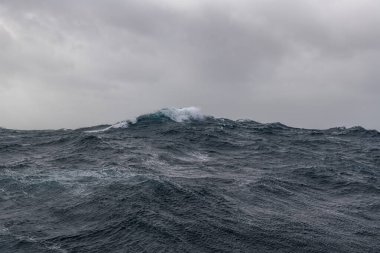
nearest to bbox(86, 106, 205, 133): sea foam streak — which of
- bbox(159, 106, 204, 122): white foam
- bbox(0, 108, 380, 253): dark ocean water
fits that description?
bbox(159, 106, 204, 122): white foam

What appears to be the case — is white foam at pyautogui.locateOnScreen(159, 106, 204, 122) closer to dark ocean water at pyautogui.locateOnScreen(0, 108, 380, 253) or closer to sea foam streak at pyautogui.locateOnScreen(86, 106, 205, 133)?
sea foam streak at pyautogui.locateOnScreen(86, 106, 205, 133)

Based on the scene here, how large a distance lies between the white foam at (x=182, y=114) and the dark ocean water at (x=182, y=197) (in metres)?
23.0

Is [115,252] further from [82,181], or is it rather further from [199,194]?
[82,181]

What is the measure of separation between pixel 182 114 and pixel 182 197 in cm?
5497

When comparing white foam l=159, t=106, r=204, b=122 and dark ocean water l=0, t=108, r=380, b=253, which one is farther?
white foam l=159, t=106, r=204, b=122

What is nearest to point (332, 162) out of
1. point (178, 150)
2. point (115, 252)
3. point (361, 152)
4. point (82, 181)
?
point (361, 152)

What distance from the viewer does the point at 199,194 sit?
32.8m

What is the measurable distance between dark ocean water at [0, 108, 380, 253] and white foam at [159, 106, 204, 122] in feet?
75.5

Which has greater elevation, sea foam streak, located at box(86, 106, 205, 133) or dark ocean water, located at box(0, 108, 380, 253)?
sea foam streak, located at box(86, 106, 205, 133)

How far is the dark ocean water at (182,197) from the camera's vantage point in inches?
973

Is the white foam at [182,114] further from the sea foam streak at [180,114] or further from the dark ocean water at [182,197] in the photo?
the dark ocean water at [182,197]

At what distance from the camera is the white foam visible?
274 ft

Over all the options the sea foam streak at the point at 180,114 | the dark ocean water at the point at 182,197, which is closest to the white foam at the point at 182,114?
the sea foam streak at the point at 180,114

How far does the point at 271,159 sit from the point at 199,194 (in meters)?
21.2
